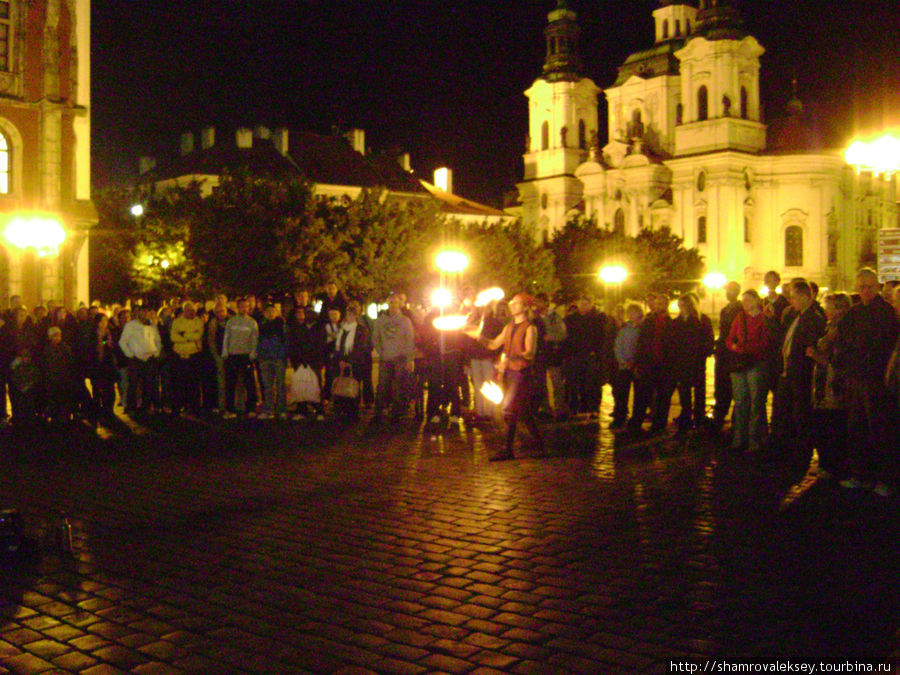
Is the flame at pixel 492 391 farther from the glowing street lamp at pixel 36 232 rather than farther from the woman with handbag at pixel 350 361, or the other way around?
the glowing street lamp at pixel 36 232

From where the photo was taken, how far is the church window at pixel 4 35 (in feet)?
102

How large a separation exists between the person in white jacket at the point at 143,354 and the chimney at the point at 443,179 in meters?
76.9

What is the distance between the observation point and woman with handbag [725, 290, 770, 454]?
12039mm

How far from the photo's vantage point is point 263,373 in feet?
52.2

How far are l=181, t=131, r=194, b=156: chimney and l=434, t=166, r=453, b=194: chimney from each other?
22.5 m

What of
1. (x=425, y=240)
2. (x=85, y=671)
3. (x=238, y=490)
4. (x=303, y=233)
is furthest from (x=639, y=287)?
(x=85, y=671)

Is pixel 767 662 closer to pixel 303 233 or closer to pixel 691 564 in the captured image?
pixel 691 564

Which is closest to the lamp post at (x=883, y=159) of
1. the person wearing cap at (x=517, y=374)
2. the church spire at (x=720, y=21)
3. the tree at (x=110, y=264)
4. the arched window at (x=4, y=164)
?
the person wearing cap at (x=517, y=374)

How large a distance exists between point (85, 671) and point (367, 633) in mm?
1419

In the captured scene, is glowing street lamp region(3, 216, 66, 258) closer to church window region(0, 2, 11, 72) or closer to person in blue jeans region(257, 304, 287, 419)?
church window region(0, 2, 11, 72)

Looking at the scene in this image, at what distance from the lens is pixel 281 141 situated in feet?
267

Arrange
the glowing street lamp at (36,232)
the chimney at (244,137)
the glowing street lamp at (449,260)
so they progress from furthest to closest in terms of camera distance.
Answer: the chimney at (244,137)
the glowing street lamp at (449,260)
the glowing street lamp at (36,232)

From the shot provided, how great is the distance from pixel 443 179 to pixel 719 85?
2888 cm

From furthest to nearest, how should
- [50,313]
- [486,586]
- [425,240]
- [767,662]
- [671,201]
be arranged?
[671,201] < [425,240] < [50,313] < [486,586] < [767,662]
